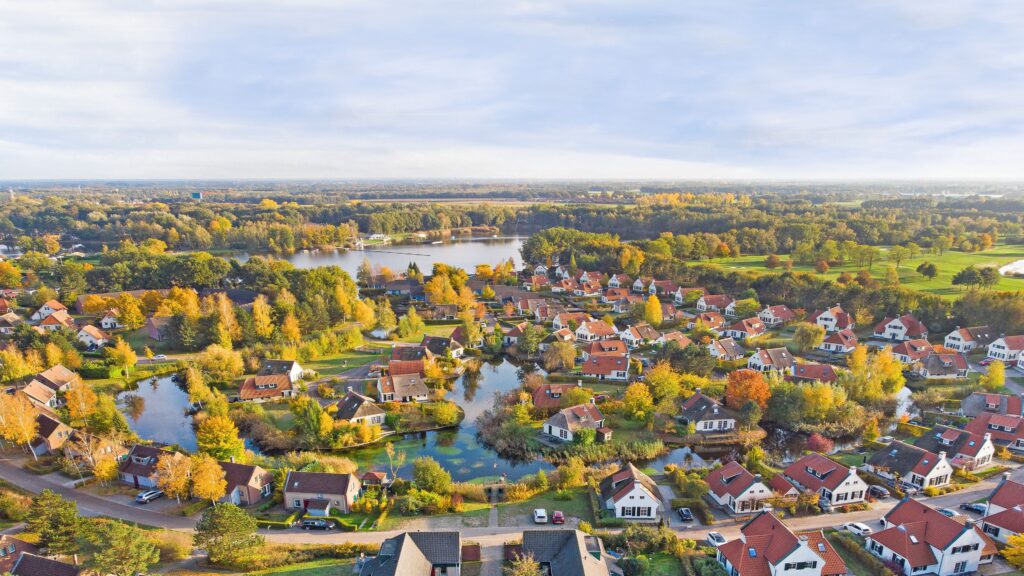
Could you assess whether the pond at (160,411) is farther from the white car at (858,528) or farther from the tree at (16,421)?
the white car at (858,528)

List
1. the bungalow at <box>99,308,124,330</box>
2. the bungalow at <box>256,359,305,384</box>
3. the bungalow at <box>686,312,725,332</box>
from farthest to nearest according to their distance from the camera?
the bungalow at <box>99,308,124,330</box>
the bungalow at <box>686,312,725,332</box>
the bungalow at <box>256,359,305,384</box>

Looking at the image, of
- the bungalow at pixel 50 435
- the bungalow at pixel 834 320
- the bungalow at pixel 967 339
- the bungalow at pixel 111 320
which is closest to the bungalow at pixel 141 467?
the bungalow at pixel 50 435

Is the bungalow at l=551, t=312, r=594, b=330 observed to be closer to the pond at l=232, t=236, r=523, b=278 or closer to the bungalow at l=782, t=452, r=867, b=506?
the bungalow at l=782, t=452, r=867, b=506

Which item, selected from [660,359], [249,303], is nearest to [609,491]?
[660,359]

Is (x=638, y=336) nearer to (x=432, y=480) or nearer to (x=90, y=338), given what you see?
(x=432, y=480)

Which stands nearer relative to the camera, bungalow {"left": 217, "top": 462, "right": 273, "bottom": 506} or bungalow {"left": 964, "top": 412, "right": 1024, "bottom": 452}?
bungalow {"left": 217, "top": 462, "right": 273, "bottom": 506}

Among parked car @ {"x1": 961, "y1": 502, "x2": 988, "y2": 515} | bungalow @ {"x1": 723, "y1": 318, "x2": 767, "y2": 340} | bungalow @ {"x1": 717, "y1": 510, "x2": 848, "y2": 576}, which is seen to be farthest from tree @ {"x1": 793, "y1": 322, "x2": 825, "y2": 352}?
bungalow @ {"x1": 717, "y1": 510, "x2": 848, "y2": 576}
